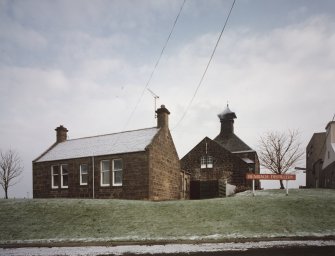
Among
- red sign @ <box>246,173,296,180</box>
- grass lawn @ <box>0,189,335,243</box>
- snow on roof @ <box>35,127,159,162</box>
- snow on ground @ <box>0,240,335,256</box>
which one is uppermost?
snow on roof @ <box>35,127,159,162</box>

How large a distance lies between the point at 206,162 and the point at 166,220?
3104cm

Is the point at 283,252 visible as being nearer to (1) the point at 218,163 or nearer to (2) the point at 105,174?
(2) the point at 105,174

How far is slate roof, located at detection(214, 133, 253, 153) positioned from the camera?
48.9m

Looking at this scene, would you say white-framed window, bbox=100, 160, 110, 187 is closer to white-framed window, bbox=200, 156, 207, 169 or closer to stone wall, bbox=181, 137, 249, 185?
stone wall, bbox=181, 137, 249, 185

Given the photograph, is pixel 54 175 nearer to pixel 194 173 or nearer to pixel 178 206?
pixel 178 206

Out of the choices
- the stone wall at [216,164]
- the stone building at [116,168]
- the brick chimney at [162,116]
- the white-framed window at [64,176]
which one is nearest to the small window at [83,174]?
the stone building at [116,168]

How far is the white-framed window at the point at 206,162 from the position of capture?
141 feet

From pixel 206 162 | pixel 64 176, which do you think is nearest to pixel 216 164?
pixel 206 162

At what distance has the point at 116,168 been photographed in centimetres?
2480

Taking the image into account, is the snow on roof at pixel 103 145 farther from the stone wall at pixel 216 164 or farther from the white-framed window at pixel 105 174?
the stone wall at pixel 216 164

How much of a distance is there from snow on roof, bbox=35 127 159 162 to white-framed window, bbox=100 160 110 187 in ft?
3.00

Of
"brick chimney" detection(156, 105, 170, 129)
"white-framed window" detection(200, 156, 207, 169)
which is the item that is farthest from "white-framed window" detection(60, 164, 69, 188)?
"white-framed window" detection(200, 156, 207, 169)

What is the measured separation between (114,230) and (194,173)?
3301 cm

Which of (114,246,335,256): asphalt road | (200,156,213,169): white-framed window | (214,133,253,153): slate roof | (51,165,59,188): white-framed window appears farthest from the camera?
(214,133,253,153): slate roof
